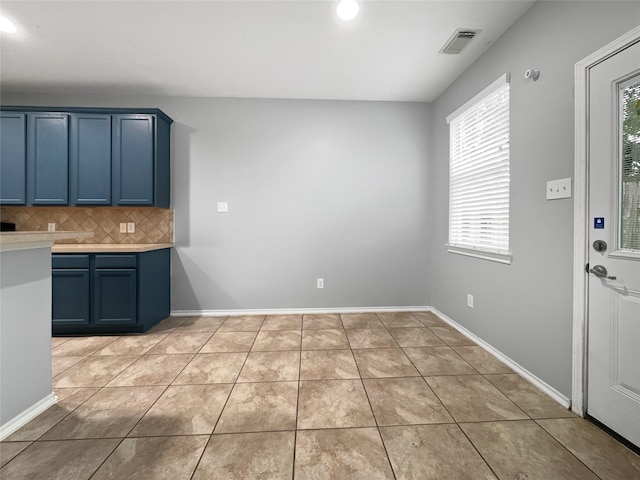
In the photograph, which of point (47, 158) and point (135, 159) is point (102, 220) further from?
point (135, 159)

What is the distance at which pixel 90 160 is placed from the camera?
9.91 feet

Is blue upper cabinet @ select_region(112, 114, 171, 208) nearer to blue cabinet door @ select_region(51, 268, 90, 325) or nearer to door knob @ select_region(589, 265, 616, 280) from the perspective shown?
blue cabinet door @ select_region(51, 268, 90, 325)

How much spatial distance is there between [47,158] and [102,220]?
806mm

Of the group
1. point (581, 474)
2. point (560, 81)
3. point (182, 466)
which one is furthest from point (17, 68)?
point (581, 474)

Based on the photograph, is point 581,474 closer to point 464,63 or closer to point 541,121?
point 541,121

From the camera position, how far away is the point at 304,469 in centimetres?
126

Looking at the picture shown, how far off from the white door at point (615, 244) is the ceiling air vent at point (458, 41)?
1.07 meters

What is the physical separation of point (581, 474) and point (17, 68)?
536 cm

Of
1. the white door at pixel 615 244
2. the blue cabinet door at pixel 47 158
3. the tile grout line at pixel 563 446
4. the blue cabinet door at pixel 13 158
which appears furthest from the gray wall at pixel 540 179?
the blue cabinet door at pixel 13 158

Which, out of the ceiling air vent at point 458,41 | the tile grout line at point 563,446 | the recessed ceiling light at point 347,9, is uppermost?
the ceiling air vent at point 458,41

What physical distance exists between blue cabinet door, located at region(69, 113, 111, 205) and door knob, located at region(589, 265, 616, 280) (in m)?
4.20

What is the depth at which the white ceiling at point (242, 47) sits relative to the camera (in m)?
2.05

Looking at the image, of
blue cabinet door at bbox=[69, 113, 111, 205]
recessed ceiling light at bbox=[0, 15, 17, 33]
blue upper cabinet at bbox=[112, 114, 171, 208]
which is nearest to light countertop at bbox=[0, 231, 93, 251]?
blue upper cabinet at bbox=[112, 114, 171, 208]

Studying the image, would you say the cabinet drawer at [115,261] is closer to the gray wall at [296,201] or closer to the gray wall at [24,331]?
the gray wall at [296,201]
